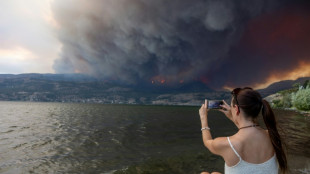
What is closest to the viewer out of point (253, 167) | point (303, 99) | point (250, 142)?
point (250, 142)

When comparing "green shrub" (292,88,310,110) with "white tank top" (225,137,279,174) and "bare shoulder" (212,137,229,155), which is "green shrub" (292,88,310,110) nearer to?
"white tank top" (225,137,279,174)

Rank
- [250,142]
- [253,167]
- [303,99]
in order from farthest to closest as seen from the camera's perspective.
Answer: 1. [303,99]
2. [253,167]
3. [250,142]

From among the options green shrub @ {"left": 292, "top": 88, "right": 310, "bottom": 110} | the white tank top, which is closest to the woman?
the white tank top

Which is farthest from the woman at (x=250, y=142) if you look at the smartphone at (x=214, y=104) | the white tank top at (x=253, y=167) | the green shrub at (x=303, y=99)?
the green shrub at (x=303, y=99)

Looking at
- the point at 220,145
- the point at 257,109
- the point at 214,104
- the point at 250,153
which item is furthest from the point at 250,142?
the point at 214,104

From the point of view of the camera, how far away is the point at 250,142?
3.17m

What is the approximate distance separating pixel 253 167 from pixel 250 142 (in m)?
0.53

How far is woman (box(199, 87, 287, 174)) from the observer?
3164mm

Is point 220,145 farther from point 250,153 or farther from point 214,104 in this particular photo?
point 214,104

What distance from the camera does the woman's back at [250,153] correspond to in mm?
3129

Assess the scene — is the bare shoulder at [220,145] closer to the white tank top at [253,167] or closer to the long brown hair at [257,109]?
the white tank top at [253,167]

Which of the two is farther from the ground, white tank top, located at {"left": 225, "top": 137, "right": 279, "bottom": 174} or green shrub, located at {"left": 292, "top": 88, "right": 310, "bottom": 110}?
green shrub, located at {"left": 292, "top": 88, "right": 310, "bottom": 110}

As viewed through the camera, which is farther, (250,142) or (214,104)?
(214,104)

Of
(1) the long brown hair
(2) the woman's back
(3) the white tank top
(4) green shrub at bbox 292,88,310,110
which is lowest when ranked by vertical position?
(3) the white tank top
